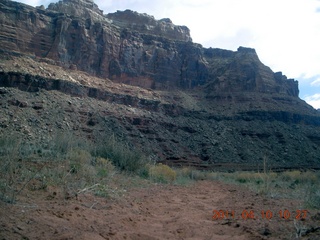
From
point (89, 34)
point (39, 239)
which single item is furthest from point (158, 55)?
point (39, 239)

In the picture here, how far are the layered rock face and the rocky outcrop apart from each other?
199 millimetres

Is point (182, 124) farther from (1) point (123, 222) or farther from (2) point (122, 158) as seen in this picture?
(1) point (123, 222)

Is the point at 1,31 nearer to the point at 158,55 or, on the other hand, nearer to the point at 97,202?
the point at 158,55

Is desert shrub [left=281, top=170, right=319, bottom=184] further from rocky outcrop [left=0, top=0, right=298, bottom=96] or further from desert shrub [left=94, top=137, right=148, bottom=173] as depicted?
rocky outcrop [left=0, top=0, right=298, bottom=96]

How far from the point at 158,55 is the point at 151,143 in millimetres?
27318

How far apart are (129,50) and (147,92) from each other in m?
10.4

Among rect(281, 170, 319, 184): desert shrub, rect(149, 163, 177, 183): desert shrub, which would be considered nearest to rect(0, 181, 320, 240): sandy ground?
rect(149, 163, 177, 183): desert shrub

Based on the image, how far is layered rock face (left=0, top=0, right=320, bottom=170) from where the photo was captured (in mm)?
41344

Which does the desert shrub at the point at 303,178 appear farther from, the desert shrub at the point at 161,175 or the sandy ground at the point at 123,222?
the sandy ground at the point at 123,222

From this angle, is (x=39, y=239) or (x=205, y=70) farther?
(x=205, y=70)

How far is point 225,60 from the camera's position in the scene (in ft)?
251

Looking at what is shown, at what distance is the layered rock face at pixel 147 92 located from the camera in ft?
136
